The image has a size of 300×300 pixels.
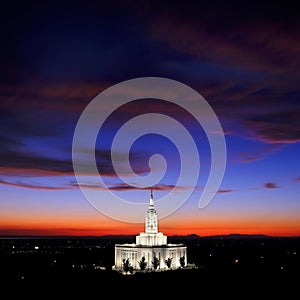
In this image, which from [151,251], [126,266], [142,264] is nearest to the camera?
[126,266]

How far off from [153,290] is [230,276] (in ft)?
84.9

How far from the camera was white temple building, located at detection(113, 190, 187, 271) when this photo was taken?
121812 mm

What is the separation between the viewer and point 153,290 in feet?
259

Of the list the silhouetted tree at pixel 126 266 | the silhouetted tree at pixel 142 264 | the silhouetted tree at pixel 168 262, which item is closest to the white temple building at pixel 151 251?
the silhouetted tree at pixel 168 262

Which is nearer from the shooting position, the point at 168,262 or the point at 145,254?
the point at 168,262

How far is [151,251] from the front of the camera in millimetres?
122188

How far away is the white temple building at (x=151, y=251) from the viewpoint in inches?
4796

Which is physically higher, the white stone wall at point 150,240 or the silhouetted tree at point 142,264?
the white stone wall at point 150,240

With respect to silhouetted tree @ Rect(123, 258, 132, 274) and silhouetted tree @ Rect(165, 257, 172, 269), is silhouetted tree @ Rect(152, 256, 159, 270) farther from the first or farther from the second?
silhouetted tree @ Rect(123, 258, 132, 274)

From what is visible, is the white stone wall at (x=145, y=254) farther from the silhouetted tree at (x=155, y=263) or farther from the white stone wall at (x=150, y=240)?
the white stone wall at (x=150, y=240)

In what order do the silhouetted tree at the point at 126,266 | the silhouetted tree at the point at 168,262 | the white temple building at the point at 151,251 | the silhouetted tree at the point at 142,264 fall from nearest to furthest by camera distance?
1. the silhouetted tree at the point at 126,266
2. the silhouetted tree at the point at 142,264
3. the silhouetted tree at the point at 168,262
4. the white temple building at the point at 151,251

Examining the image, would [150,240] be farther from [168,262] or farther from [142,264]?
[142,264]

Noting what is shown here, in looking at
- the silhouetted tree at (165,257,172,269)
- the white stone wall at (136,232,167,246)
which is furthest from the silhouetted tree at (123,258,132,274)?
the white stone wall at (136,232,167,246)

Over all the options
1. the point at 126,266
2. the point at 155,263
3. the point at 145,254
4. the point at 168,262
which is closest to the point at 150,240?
the point at 145,254
